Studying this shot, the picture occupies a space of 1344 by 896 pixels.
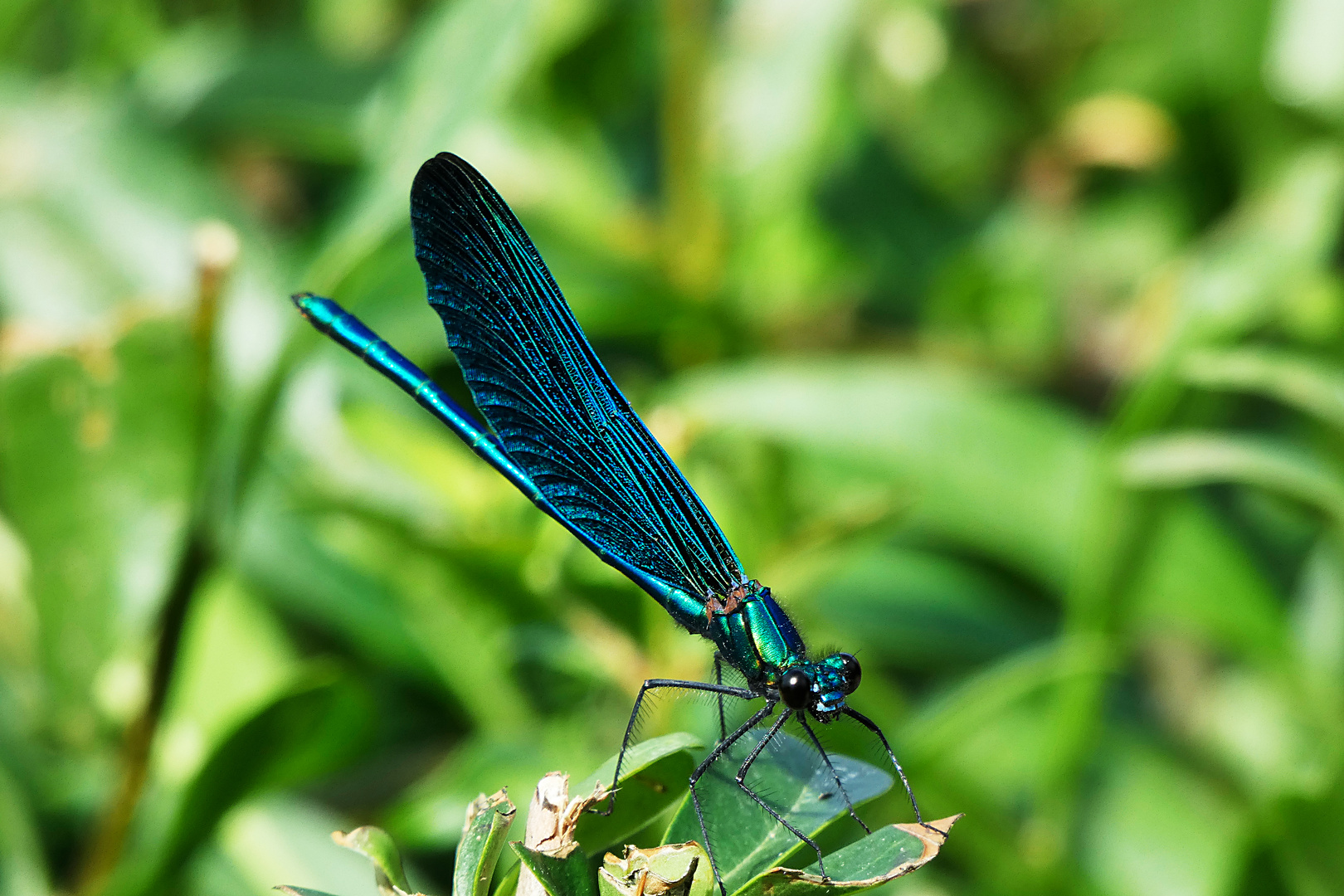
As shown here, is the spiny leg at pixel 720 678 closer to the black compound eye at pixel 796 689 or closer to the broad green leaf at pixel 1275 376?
the black compound eye at pixel 796 689

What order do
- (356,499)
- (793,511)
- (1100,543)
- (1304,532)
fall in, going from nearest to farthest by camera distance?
(356,499) < (1100,543) < (793,511) < (1304,532)

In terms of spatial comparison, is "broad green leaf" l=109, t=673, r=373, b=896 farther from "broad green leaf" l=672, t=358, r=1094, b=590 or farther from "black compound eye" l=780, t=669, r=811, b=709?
"broad green leaf" l=672, t=358, r=1094, b=590

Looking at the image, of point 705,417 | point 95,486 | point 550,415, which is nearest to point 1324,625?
point 705,417

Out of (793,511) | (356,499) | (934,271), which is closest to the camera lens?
(356,499)

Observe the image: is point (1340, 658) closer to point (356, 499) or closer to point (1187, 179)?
point (1187, 179)

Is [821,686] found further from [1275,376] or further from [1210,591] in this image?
[1210,591]

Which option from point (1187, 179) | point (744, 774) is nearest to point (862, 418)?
point (744, 774)

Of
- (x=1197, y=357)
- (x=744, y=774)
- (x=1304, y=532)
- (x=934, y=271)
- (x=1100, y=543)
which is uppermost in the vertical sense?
(x=934, y=271)
